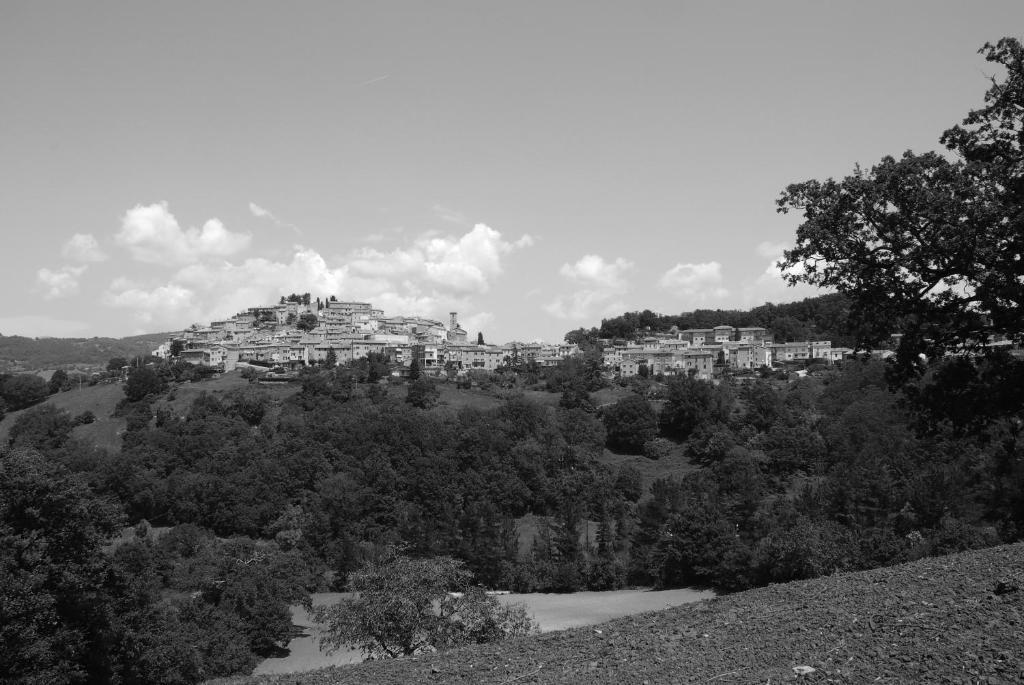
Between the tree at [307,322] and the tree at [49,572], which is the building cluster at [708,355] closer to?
the tree at [307,322]

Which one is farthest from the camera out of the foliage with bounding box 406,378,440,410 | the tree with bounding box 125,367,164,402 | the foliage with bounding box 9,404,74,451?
the tree with bounding box 125,367,164,402

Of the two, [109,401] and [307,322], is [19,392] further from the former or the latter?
[307,322]

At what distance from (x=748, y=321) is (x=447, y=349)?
4613 centimetres

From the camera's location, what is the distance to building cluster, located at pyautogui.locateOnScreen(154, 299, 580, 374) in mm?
95312

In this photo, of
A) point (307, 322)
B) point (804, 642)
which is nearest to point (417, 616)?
point (804, 642)

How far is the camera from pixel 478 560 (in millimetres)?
43188

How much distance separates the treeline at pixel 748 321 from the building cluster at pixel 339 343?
Result: 57.9 feet

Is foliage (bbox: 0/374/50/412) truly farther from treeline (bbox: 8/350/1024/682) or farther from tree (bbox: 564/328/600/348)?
tree (bbox: 564/328/600/348)

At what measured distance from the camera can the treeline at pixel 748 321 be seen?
10575cm

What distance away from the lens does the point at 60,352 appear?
165 m

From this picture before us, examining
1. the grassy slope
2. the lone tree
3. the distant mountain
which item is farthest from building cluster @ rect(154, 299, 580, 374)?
the lone tree

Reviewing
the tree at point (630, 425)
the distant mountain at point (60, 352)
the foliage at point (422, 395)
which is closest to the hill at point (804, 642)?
the tree at point (630, 425)

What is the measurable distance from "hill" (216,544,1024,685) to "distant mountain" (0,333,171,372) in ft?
453

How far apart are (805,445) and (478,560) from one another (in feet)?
89.9
